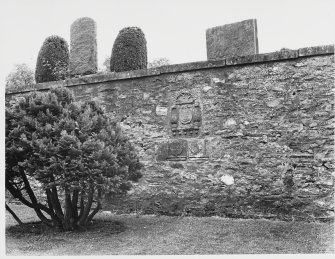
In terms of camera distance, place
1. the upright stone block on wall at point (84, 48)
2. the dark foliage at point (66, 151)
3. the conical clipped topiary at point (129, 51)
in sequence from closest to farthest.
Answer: the dark foliage at point (66, 151) < the conical clipped topiary at point (129, 51) < the upright stone block on wall at point (84, 48)

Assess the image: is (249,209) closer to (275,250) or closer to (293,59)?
(275,250)

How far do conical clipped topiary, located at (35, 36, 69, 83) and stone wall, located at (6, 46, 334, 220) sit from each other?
1.35 metres

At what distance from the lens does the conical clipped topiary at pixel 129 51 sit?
6.55 m

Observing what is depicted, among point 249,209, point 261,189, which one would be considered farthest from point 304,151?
point 249,209

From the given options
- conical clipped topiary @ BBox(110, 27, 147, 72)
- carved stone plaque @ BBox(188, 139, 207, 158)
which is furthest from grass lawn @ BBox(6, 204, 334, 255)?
conical clipped topiary @ BBox(110, 27, 147, 72)

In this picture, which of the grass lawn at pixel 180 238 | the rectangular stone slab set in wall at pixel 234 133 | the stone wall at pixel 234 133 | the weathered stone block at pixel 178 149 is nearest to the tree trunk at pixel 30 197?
the grass lawn at pixel 180 238

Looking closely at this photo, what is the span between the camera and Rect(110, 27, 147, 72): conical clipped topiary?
6551 millimetres

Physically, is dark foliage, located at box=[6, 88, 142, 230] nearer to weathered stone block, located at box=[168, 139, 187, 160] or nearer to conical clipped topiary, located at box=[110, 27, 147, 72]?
weathered stone block, located at box=[168, 139, 187, 160]

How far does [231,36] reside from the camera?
233 inches

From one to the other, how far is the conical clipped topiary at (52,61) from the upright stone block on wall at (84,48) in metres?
0.31

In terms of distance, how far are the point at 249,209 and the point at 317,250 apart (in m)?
1.52

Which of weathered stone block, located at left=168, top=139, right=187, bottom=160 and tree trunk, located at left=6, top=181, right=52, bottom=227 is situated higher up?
weathered stone block, located at left=168, top=139, right=187, bottom=160

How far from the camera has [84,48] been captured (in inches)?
278

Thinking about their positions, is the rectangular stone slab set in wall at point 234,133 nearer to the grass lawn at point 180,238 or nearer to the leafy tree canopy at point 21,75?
the grass lawn at point 180,238
